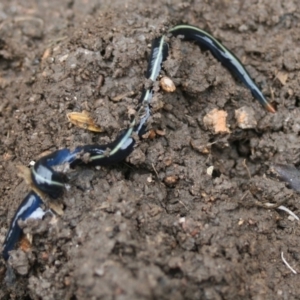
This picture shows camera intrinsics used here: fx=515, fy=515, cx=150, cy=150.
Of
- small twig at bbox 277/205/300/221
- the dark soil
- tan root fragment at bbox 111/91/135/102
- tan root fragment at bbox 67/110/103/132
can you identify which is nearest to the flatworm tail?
the dark soil

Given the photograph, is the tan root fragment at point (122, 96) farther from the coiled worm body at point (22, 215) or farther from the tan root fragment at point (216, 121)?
the coiled worm body at point (22, 215)

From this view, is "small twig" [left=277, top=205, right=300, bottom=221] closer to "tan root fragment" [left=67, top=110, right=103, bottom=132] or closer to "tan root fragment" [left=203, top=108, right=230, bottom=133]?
"tan root fragment" [left=203, top=108, right=230, bottom=133]

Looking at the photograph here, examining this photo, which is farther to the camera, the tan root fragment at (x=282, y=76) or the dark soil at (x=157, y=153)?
the tan root fragment at (x=282, y=76)

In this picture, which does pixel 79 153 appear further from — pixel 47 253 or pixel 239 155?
pixel 239 155

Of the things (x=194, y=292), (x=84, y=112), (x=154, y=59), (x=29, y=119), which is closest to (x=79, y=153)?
(x=84, y=112)

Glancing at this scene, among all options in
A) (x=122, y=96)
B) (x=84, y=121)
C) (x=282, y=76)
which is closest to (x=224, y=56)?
(x=282, y=76)

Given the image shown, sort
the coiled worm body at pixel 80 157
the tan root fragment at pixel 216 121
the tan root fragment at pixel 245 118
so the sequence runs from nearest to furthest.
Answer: the coiled worm body at pixel 80 157
the tan root fragment at pixel 216 121
the tan root fragment at pixel 245 118

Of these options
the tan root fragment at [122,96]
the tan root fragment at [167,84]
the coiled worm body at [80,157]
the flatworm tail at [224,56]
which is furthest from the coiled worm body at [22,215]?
the flatworm tail at [224,56]
